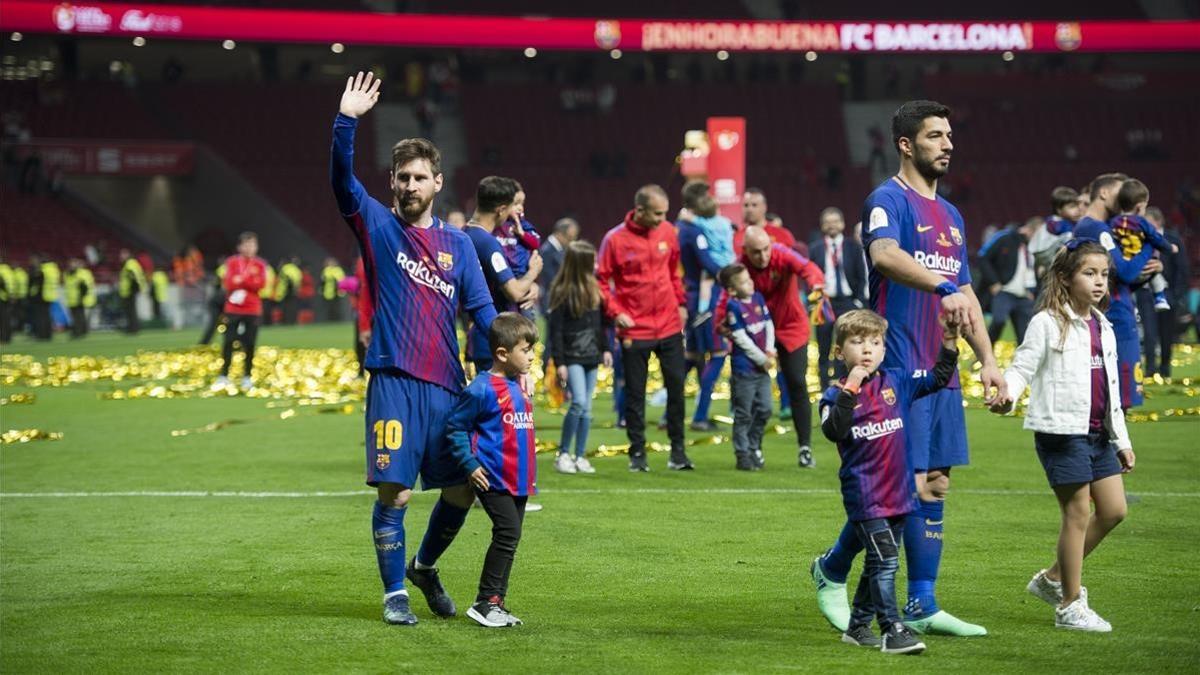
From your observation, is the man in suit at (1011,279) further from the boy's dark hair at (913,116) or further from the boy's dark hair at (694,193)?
the boy's dark hair at (913,116)

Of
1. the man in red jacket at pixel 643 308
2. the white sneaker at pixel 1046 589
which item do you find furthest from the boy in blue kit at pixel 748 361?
the white sneaker at pixel 1046 589

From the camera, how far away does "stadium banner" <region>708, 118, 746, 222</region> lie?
2559 cm

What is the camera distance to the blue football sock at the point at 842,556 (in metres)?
6.88

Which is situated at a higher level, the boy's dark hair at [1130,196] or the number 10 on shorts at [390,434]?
the boy's dark hair at [1130,196]

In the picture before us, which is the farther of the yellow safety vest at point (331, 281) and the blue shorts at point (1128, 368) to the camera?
the yellow safety vest at point (331, 281)

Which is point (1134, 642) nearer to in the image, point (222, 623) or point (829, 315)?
point (222, 623)

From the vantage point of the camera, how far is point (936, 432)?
682 cm

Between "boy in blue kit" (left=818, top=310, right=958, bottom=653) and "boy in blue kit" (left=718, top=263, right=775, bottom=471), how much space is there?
20.0 feet

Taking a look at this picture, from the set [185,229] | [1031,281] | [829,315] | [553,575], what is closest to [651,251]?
[829,315]

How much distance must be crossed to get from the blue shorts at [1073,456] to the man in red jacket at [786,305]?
587 centimetres

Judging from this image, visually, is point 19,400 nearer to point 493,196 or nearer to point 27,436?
point 27,436

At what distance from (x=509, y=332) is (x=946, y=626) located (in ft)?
7.41

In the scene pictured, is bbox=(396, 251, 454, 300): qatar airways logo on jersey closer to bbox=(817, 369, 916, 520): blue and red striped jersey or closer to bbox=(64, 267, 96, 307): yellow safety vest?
bbox=(817, 369, 916, 520): blue and red striped jersey

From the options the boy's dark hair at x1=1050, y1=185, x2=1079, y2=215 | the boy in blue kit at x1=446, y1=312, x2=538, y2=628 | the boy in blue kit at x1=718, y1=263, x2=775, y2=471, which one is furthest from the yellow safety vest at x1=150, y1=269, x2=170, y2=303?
the boy in blue kit at x1=446, y1=312, x2=538, y2=628
